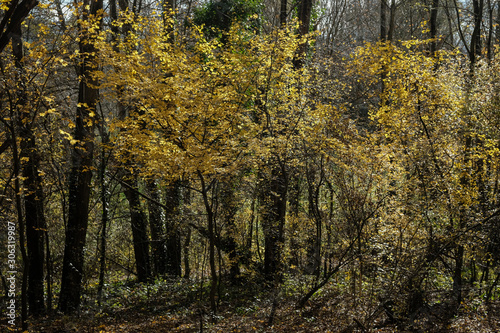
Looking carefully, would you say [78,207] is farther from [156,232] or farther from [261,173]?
[261,173]

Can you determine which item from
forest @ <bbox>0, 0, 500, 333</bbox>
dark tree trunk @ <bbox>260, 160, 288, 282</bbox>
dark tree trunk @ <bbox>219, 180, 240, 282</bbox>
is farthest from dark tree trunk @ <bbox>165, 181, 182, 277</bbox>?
dark tree trunk @ <bbox>260, 160, 288, 282</bbox>

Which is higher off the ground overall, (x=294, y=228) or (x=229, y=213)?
(x=229, y=213)

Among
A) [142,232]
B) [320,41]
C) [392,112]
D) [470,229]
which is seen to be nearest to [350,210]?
[470,229]

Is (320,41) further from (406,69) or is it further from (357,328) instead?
(357,328)

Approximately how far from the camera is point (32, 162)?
25.9 feet

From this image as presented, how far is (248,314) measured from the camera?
29.9 ft

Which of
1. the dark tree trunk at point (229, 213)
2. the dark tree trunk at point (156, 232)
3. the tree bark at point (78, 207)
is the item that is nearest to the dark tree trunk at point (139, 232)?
the dark tree trunk at point (156, 232)

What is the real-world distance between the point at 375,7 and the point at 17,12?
22118 mm

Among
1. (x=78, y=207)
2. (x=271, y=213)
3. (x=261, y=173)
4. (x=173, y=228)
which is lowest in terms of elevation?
(x=173, y=228)

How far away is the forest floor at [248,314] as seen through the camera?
7.19m

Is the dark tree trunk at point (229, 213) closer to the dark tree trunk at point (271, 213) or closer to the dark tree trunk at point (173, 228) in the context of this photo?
the dark tree trunk at point (271, 213)

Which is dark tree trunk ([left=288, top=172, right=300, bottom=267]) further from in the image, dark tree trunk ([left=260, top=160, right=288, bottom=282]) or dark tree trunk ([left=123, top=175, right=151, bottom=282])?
dark tree trunk ([left=123, top=175, right=151, bottom=282])

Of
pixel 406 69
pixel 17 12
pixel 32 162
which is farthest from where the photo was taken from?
pixel 406 69

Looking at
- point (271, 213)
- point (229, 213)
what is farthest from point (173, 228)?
point (271, 213)
